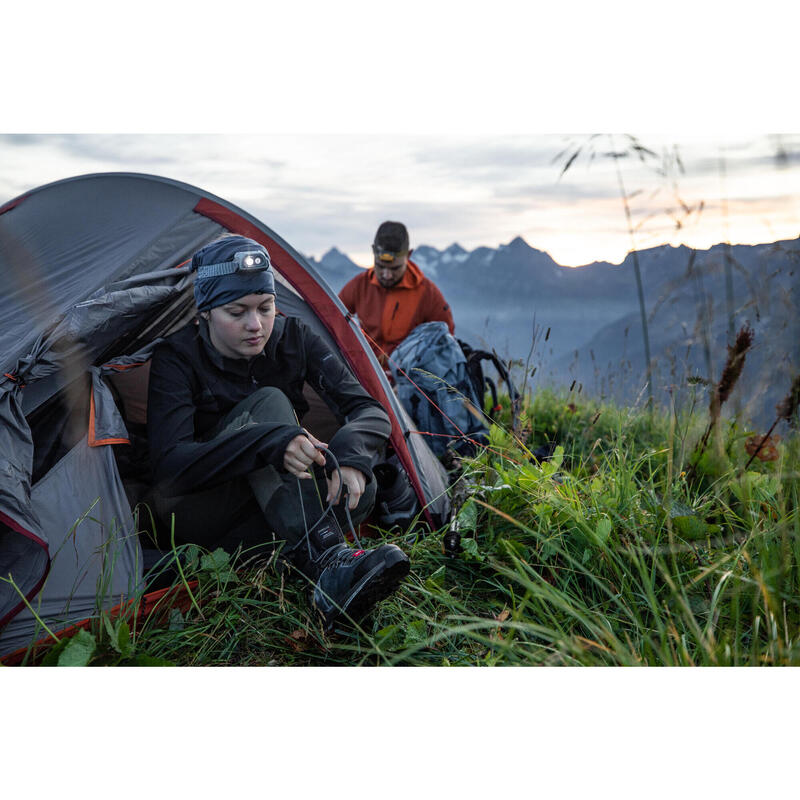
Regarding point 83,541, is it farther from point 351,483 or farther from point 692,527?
point 692,527

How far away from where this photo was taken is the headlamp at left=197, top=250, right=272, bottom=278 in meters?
2.10

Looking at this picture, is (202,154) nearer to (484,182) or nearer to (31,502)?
(484,182)

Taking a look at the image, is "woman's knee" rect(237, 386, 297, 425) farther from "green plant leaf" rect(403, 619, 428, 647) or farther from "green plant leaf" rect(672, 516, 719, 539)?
"green plant leaf" rect(672, 516, 719, 539)

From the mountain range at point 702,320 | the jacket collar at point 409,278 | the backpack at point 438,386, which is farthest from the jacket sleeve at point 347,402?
the jacket collar at point 409,278

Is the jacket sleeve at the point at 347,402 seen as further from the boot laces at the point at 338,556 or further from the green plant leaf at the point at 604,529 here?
the green plant leaf at the point at 604,529

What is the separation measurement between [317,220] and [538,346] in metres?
1.26

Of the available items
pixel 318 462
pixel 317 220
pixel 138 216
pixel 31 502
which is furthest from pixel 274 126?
pixel 31 502

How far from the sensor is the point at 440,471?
2.91 meters

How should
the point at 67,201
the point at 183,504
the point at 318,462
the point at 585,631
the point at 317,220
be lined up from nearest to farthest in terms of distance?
1. the point at 585,631
2. the point at 318,462
3. the point at 183,504
4. the point at 67,201
5. the point at 317,220

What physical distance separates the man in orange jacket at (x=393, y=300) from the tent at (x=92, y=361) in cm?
132

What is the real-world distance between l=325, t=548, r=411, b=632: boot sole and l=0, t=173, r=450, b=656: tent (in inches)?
25.1

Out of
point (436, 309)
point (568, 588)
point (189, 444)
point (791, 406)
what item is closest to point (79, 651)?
point (189, 444)

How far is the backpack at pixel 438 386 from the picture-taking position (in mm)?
3572

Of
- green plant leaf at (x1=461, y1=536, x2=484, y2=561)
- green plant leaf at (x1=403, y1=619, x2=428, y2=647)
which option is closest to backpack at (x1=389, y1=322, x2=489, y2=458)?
green plant leaf at (x1=461, y1=536, x2=484, y2=561)
